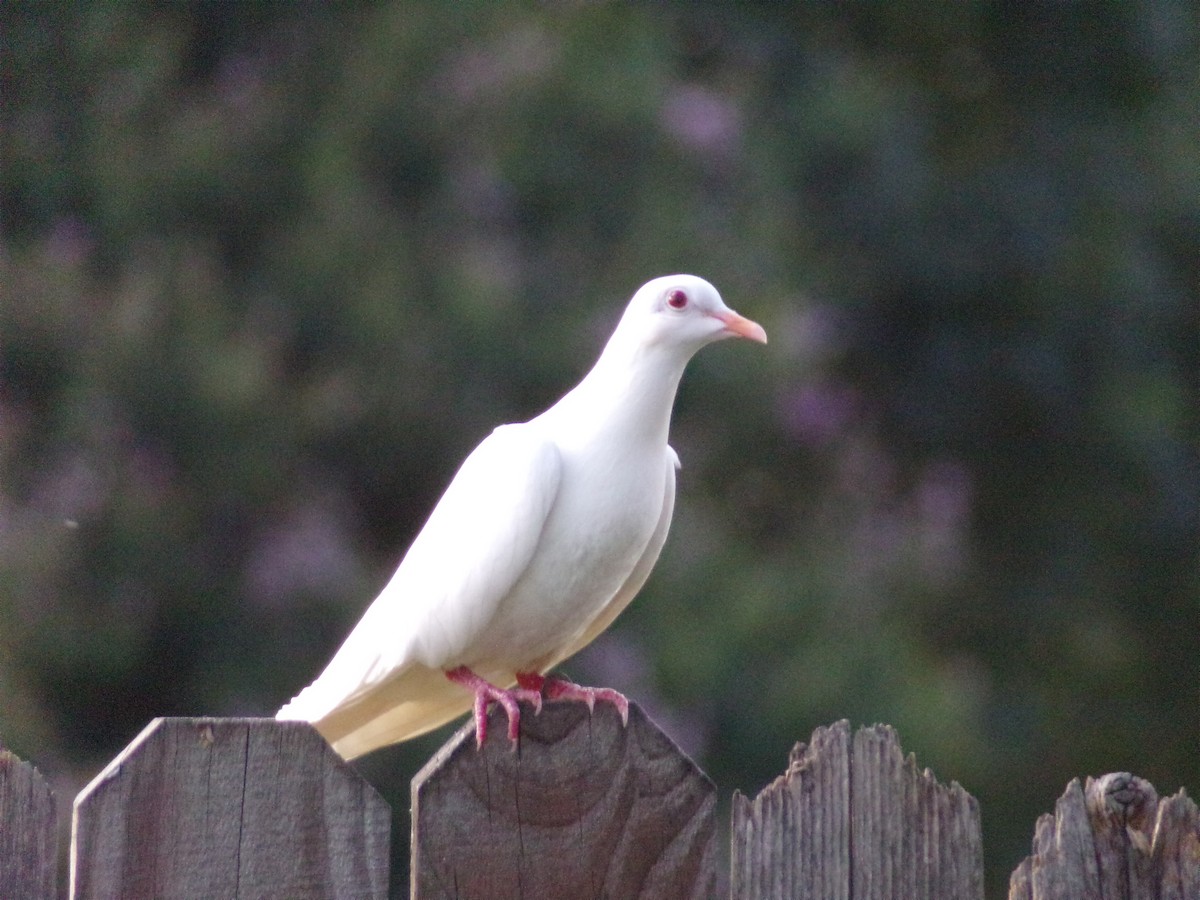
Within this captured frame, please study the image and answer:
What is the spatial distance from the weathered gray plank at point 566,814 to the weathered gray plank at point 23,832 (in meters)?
0.42

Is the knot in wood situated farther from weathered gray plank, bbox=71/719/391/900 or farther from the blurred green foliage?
the blurred green foliage

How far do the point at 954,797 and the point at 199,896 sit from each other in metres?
0.91

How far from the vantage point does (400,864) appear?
6.25m

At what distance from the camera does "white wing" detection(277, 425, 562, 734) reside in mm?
3055

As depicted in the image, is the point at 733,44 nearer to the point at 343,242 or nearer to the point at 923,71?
the point at 923,71

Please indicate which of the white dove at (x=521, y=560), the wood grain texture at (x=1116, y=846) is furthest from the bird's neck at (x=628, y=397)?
the wood grain texture at (x=1116, y=846)

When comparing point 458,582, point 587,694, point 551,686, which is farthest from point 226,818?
point 551,686

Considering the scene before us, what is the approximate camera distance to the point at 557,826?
2.17 m

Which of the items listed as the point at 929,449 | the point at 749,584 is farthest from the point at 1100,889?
the point at 929,449

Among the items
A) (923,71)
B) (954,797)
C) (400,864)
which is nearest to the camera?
(954,797)

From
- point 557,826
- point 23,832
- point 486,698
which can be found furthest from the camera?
point 486,698

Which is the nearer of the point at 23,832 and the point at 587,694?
the point at 23,832

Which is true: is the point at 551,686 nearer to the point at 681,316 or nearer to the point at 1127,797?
the point at 681,316

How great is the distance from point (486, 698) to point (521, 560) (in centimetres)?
28
